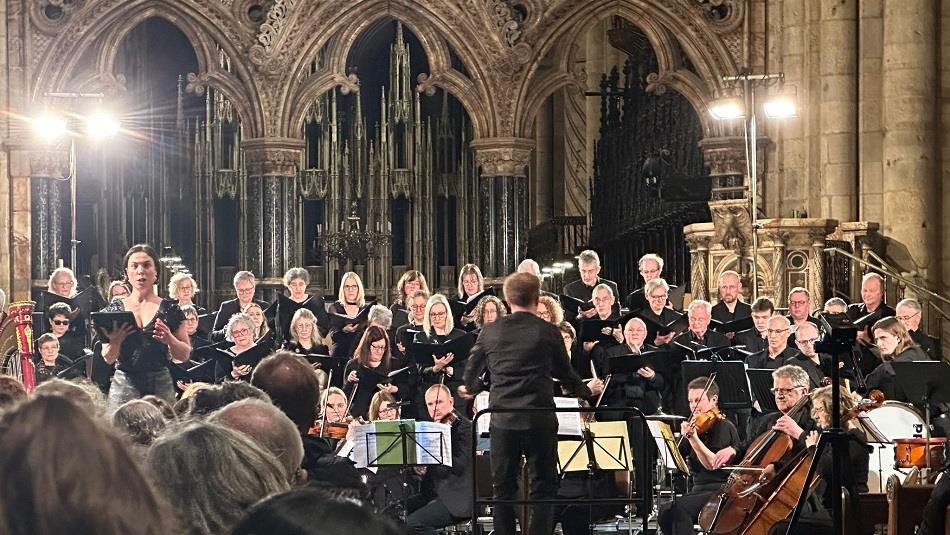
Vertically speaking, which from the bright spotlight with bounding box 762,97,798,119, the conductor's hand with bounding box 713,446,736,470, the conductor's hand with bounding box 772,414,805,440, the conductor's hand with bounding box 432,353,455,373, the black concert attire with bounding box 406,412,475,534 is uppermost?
the bright spotlight with bounding box 762,97,798,119

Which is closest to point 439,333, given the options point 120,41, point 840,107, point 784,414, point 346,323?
point 346,323

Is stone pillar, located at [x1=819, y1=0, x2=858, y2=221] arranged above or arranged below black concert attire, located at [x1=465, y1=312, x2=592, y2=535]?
above

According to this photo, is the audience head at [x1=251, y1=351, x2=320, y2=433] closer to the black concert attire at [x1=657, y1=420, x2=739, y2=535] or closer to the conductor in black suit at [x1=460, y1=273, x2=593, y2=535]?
the conductor in black suit at [x1=460, y1=273, x2=593, y2=535]

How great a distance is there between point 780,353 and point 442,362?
221 cm

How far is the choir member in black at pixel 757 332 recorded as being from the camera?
38.4ft

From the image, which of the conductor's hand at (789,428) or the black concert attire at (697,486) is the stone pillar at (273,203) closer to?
the black concert attire at (697,486)

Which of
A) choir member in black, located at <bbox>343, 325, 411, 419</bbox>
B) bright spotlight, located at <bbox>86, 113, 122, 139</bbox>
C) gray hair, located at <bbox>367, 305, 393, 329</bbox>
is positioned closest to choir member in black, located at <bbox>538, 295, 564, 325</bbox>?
choir member in black, located at <bbox>343, 325, 411, 419</bbox>

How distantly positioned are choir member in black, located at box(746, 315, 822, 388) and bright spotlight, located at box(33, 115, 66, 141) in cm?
760

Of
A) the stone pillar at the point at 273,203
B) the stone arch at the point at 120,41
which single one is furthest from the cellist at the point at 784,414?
the stone arch at the point at 120,41

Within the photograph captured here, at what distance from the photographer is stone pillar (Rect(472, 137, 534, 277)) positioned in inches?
670

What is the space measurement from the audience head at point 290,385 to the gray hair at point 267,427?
1.36m

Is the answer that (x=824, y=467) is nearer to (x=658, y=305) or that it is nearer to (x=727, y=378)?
(x=727, y=378)

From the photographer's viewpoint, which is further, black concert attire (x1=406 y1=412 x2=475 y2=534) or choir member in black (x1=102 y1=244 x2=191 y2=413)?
black concert attire (x1=406 y1=412 x2=475 y2=534)

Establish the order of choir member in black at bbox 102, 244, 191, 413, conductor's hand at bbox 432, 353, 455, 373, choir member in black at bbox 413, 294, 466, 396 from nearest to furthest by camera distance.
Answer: choir member in black at bbox 102, 244, 191, 413, conductor's hand at bbox 432, 353, 455, 373, choir member in black at bbox 413, 294, 466, 396
